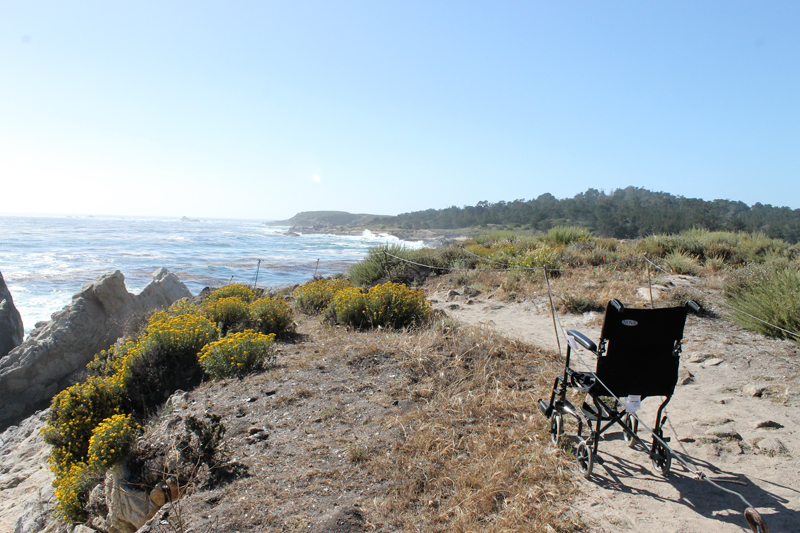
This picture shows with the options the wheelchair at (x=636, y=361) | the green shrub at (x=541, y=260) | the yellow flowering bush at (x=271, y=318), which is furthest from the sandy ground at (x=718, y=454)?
the green shrub at (x=541, y=260)

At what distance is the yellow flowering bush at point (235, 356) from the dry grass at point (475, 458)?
1.95m

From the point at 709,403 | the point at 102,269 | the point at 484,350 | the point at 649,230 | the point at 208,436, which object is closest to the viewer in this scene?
the point at 208,436

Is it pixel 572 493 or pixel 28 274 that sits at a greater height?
pixel 572 493

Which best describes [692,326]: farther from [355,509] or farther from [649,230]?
[649,230]

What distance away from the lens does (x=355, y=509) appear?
9.53 ft

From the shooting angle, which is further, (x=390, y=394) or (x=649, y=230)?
(x=649, y=230)

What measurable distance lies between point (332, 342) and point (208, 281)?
19.0 meters

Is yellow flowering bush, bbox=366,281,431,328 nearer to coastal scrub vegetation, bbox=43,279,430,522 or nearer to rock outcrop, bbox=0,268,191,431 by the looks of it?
coastal scrub vegetation, bbox=43,279,430,522

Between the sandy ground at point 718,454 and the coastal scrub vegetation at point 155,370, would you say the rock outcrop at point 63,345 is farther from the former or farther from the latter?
the sandy ground at point 718,454

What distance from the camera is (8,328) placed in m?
12.0

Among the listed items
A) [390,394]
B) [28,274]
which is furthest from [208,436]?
[28,274]

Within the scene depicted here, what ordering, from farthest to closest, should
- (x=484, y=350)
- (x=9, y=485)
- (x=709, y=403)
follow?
(x=9, y=485) → (x=484, y=350) → (x=709, y=403)

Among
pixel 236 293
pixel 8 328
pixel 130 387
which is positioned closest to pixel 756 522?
pixel 130 387

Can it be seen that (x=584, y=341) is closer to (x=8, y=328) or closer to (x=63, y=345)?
(x=63, y=345)
